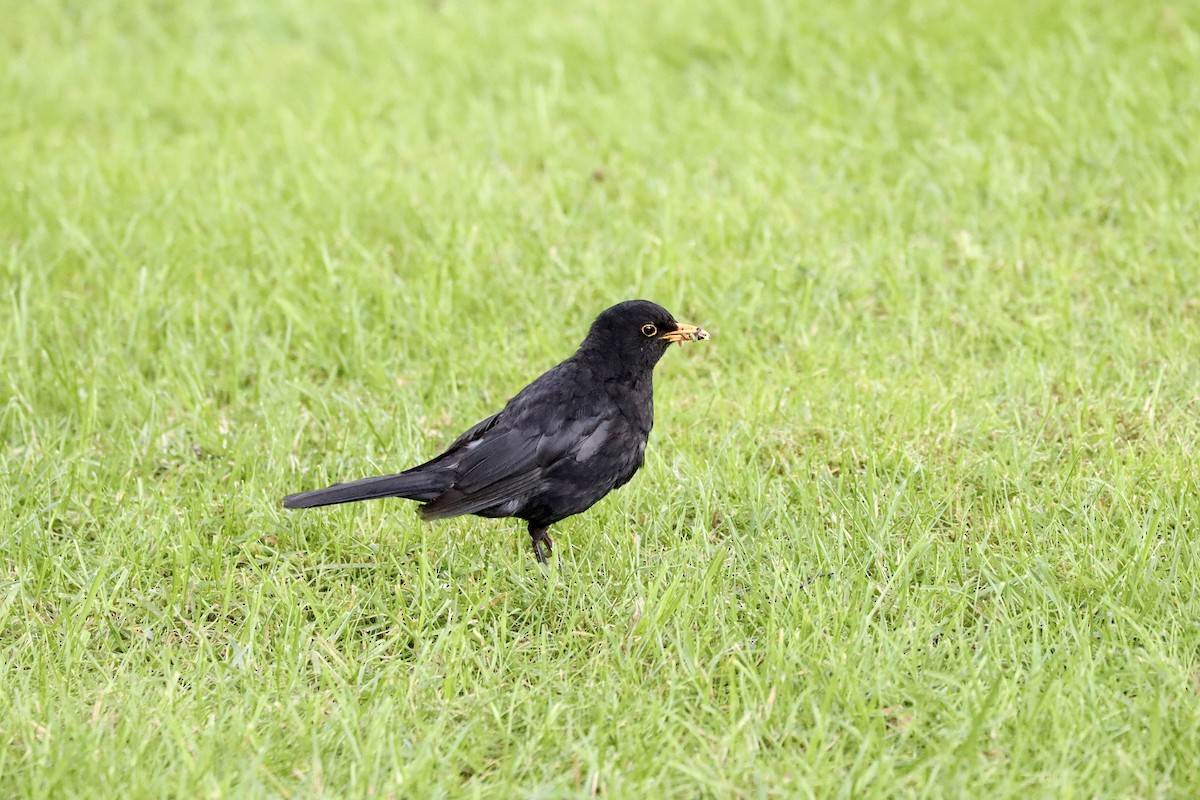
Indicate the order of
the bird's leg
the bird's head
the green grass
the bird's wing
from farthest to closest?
the bird's head, the bird's leg, the bird's wing, the green grass

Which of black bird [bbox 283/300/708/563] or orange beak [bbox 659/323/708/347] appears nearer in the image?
black bird [bbox 283/300/708/563]

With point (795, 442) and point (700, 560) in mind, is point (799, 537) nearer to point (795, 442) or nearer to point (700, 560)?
point (700, 560)

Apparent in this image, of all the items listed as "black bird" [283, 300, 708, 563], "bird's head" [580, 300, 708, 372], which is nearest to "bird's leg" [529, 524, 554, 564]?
"black bird" [283, 300, 708, 563]

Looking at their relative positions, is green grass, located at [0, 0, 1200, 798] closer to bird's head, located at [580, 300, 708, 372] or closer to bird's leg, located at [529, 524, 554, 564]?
bird's leg, located at [529, 524, 554, 564]

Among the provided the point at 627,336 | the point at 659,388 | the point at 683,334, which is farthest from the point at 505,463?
the point at 659,388

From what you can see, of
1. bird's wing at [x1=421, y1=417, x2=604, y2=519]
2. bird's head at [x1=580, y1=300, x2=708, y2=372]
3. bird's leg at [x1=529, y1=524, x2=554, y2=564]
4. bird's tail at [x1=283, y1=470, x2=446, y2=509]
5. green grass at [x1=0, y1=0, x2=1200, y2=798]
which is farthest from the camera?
bird's head at [x1=580, y1=300, x2=708, y2=372]

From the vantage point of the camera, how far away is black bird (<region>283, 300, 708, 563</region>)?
444 cm

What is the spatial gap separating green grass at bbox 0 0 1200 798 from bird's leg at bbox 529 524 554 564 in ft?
0.27

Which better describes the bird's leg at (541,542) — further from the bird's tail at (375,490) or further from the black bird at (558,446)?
the bird's tail at (375,490)

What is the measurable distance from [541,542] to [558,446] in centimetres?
41

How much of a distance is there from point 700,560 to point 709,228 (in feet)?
10.1

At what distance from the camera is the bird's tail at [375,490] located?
423cm

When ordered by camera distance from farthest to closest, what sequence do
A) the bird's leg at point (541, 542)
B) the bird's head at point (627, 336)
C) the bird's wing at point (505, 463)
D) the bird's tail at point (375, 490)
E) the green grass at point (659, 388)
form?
the bird's head at point (627, 336) → the bird's leg at point (541, 542) → the bird's wing at point (505, 463) → the bird's tail at point (375, 490) → the green grass at point (659, 388)

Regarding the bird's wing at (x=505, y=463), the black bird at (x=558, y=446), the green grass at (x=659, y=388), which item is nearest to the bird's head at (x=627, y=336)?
the black bird at (x=558, y=446)
